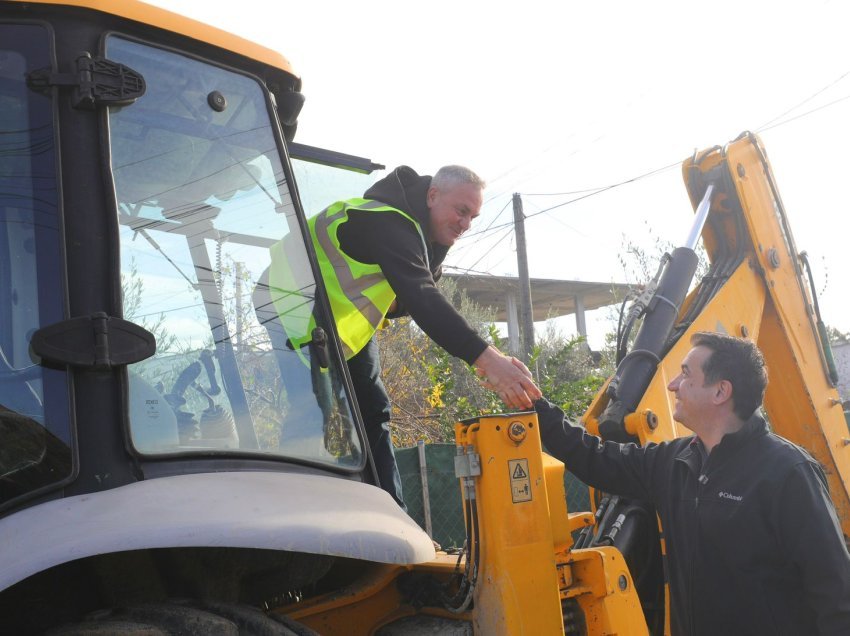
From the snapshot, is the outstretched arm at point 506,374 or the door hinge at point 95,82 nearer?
the door hinge at point 95,82

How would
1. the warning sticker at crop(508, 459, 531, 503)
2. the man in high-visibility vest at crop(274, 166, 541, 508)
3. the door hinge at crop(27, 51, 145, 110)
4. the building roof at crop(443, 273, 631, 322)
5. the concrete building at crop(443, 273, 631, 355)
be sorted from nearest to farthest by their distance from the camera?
the door hinge at crop(27, 51, 145, 110)
the warning sticker at crop(508, 459, 531, 503)
the man in high-visibility vest at crop(274, 166, 541, 508)
the building roof at crop(443, 273, 631, 322)
the concrete building at crop(443, 273, 631, 355)

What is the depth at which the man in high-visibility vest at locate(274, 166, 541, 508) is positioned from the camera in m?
2.74

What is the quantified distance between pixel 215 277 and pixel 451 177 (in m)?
1.21

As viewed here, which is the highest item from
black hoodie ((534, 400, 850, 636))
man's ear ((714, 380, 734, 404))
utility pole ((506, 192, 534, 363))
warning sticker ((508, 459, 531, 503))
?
utility pole ((506, 192, 534, 363))

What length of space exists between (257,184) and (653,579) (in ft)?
7.28

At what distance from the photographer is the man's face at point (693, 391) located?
3127mm

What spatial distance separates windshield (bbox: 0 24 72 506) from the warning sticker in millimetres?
1238

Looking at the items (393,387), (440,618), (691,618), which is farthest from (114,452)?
(393,387)

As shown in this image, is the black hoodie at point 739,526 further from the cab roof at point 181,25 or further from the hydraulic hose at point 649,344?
the cab roof at point 181,25

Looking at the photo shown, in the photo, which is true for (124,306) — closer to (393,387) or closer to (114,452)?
(114,452)

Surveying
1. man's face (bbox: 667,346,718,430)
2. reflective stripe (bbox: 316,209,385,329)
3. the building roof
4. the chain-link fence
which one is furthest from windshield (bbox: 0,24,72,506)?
the building roof

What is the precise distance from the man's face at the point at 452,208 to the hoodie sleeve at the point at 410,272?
0.31 m

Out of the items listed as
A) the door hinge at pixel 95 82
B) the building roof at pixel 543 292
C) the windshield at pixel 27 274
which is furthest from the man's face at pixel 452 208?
the building roof at pixel 543 292

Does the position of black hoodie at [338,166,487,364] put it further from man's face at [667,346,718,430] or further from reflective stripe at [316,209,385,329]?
man's face at [667,346,718,430]
